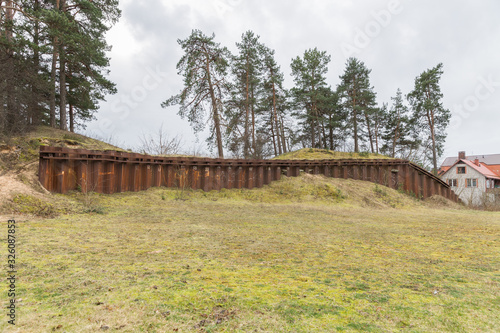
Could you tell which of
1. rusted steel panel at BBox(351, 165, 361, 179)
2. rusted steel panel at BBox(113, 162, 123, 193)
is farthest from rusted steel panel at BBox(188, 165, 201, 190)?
rusted steel panel at BBox(351, 165, 361, 179)

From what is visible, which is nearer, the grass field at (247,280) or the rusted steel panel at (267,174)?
the grass field at (247,280)

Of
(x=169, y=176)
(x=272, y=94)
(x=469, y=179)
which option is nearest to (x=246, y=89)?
(x=272, y=94)

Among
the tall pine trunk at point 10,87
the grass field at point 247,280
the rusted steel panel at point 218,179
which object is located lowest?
the grass field at point 247,280

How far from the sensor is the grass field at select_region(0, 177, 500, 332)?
1.73 m

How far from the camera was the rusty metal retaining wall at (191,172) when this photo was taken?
8.18 meters

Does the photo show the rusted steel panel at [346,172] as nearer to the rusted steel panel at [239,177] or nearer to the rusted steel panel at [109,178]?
the rusted steel panel at [239,177]

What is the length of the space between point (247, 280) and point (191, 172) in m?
9.28

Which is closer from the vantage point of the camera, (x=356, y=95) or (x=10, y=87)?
(x=10, y=87)

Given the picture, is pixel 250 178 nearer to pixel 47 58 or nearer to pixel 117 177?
pixel 117 177

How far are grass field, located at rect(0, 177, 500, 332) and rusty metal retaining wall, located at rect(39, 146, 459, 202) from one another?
329cm

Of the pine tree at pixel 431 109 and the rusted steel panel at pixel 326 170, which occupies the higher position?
the pine tree at pixel 431 109

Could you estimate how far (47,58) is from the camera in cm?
1762

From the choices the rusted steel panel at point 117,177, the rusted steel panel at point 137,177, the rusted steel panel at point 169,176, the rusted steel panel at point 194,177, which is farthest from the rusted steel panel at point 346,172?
the rusted steel panel at point 117,177

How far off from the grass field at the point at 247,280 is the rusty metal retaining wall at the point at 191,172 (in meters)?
3.29
